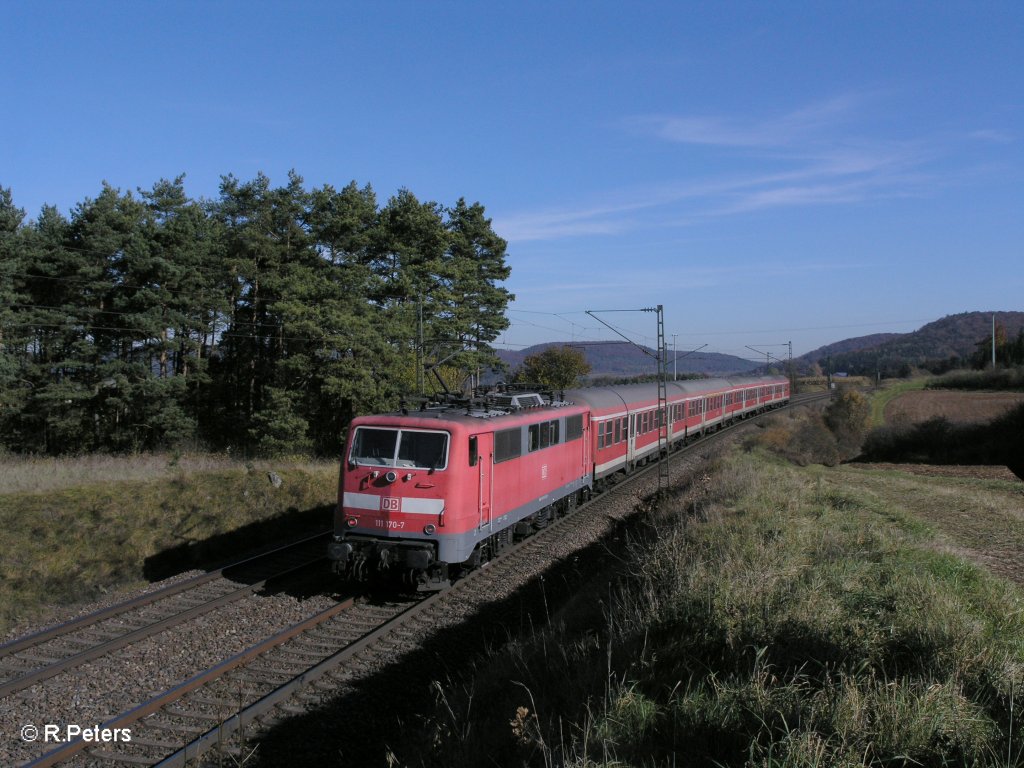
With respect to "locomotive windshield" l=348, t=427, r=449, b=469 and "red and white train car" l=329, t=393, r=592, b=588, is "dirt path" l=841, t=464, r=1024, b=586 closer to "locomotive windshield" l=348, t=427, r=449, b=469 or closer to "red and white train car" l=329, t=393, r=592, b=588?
"red and white train car" l=329, t=393, r=592, b=588

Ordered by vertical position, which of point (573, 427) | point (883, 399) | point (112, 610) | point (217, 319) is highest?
point (217, 319)

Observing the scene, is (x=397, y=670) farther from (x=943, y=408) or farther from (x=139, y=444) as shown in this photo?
(x=943, y=408)

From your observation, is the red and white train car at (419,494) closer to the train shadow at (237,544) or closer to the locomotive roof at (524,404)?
the locomotive roof at (524,404)

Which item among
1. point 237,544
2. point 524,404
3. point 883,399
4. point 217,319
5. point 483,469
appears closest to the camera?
point 483,469

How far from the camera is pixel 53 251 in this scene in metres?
35.1

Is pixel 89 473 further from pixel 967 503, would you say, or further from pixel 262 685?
pixel 967 503

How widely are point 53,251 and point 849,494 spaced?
35181mm

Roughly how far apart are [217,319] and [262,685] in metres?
34.8

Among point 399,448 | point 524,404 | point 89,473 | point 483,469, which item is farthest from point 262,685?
point 89,473

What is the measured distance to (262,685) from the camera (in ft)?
28.4

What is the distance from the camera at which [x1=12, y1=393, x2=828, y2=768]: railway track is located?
7.01m

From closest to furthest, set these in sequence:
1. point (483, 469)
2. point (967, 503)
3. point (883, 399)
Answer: point (483, 469)
point (967, 503)
point (883, 399)

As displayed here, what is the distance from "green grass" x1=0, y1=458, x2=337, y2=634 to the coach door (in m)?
6.50

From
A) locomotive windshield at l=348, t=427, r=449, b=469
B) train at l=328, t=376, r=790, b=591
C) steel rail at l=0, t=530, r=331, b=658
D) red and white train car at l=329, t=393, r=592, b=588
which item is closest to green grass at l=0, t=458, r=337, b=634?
steel rail at l=0, t=530, r=331, b=658
